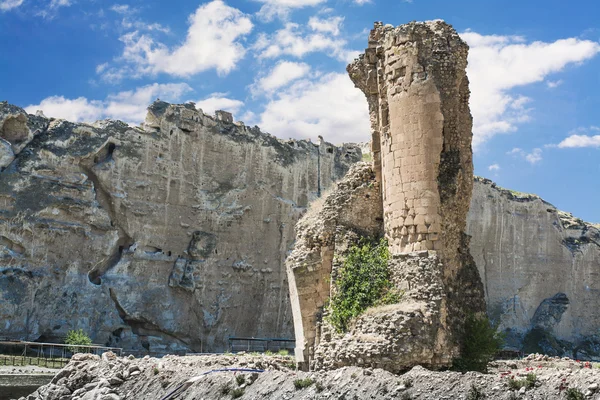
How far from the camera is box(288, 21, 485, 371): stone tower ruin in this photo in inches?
565

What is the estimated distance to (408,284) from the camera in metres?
14.9

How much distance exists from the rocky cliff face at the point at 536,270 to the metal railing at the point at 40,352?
2546 cm

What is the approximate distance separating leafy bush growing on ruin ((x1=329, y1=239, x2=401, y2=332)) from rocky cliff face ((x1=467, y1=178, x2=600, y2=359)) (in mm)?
31761

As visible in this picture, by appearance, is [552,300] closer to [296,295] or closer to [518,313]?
[518,313]

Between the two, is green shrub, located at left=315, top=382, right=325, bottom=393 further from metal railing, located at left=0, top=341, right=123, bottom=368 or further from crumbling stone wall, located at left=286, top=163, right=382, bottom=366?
metal railing, located at left=0, top=341, right=123, bottom=368

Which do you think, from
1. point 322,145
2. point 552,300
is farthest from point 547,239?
point 322,145

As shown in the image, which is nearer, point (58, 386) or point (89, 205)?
point (58, 386)

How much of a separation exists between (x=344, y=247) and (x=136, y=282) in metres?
20.7

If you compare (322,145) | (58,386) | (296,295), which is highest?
(322,145)

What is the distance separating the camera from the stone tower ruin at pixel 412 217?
47.1ft

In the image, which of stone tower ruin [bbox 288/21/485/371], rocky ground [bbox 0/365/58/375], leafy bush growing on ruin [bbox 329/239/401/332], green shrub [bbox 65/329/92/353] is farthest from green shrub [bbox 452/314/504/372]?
green shrub [bbox 65/329/92/353]

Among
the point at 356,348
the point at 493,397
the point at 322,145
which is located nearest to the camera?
the point at 493,397

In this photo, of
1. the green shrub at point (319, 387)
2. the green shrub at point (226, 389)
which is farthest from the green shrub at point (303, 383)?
the green shrub at point (226, 389)

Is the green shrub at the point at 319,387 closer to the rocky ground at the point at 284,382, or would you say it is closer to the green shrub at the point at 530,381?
the rocky ground at the point at 284,382
